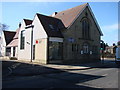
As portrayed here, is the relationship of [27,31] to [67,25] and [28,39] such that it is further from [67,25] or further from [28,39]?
[67,25]

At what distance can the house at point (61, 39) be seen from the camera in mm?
24547

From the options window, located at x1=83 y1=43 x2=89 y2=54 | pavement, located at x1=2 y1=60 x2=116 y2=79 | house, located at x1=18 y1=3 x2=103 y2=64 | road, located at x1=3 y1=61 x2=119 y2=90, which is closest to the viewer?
road, located at x1=3 y1=61 x2=119 y2=90

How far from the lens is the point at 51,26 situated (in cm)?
2602

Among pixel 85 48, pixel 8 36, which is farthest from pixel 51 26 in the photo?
pixel 8 36

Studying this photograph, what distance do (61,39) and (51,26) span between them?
2.93 metres

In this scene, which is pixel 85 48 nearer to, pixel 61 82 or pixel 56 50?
pixel 56 50

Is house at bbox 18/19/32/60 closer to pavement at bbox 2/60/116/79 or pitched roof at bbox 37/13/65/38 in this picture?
pitched roof at bbox 37/13/65/38

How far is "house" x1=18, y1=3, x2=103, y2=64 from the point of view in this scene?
24.5 meters

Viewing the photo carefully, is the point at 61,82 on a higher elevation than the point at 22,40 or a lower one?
lower

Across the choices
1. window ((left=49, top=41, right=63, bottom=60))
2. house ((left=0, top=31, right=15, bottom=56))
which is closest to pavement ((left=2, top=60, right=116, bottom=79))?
window ((left=49, top=41, right=63, bottom=60))

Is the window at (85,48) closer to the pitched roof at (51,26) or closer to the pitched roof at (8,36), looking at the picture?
the pitched roof at (51,26)

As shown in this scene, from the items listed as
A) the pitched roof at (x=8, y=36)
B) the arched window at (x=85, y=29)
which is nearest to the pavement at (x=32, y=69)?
the arched window at (x=85, y=29)

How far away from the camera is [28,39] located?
28.9m

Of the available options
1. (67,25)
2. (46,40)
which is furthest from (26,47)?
(67,25)
